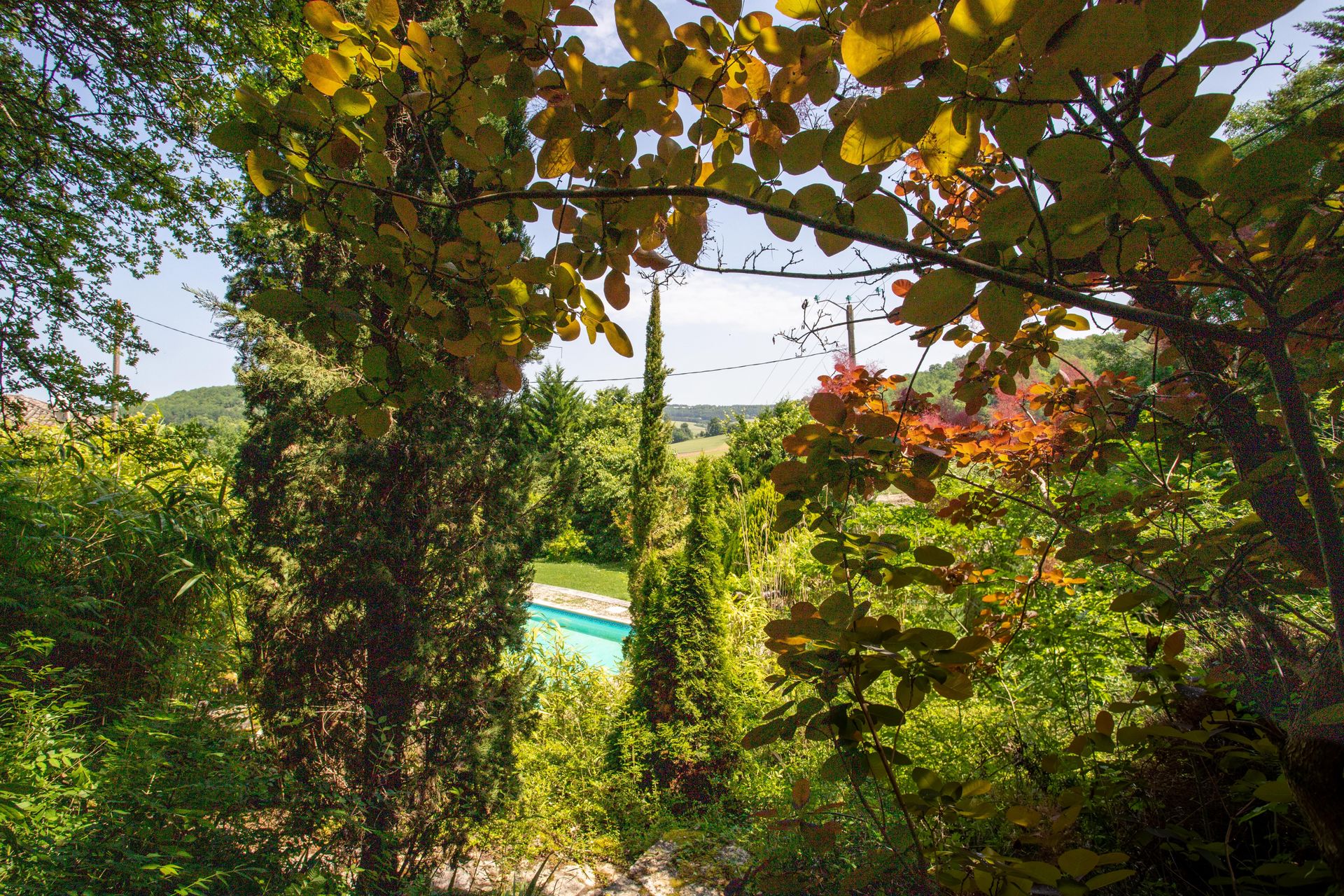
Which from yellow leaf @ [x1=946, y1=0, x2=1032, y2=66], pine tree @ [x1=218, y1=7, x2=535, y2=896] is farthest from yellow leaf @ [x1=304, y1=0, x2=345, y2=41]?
pine tree @ [x1=218, y1=7, x2=535, y2=896]

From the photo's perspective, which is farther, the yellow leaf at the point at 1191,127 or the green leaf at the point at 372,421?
the green leaf at the point at 372,421

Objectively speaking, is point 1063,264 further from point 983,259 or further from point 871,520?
point 871,520

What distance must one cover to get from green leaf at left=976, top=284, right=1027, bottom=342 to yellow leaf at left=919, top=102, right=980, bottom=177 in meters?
0.10

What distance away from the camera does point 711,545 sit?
466 centimetres

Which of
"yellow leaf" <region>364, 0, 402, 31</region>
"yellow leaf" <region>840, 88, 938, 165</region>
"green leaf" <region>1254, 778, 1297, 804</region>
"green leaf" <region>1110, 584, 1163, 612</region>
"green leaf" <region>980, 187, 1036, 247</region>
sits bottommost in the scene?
"green leaf" <region>1254, 778, 1297, 804</region>

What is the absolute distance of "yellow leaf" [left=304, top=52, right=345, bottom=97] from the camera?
0.56m

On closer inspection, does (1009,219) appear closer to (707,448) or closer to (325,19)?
(325,19)

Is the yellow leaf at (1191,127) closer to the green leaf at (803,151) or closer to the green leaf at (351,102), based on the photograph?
the green leaf at (803,151)

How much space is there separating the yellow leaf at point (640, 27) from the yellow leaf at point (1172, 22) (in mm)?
387

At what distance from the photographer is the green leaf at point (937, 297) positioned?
41cm

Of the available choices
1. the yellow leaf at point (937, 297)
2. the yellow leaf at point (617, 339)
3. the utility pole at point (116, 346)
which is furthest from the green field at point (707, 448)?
the yellow leaf at point (937, 297)

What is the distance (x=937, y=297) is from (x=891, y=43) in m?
0.17

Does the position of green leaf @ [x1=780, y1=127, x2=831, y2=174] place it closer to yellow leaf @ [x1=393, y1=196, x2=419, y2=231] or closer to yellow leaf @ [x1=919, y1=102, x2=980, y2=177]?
yellow leaf @ [x1=919, y1=102, x2=980, y2=177]

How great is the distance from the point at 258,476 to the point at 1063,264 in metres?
3.65
